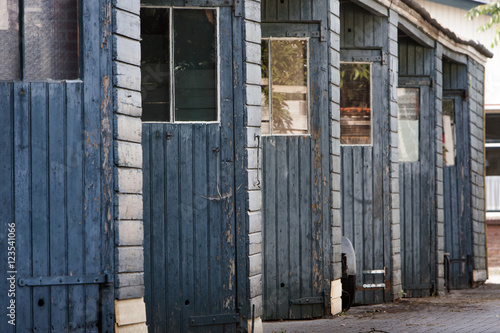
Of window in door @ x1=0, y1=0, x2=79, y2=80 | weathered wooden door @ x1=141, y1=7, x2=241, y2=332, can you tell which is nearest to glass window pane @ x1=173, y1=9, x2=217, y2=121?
weathered wooden door @ x1=141, y1=7, x2=241, y2=332

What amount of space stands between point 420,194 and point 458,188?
2254mm

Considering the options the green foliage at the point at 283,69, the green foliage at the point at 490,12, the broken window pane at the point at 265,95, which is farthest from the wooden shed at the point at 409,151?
the green foliage at the point at 490,12

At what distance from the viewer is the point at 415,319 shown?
11.0 m

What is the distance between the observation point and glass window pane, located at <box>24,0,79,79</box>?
7.46 m

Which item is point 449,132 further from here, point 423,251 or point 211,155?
point 211,155

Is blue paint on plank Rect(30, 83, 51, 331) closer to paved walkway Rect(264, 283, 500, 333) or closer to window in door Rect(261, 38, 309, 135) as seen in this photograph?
paved walkway Rect(264, 283, 500, 333)

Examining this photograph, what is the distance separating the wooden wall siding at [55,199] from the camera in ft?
23.8

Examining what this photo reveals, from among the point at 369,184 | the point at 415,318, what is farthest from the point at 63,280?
the point at 369,184

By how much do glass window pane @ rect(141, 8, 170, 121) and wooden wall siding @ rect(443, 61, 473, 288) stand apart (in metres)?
9.04

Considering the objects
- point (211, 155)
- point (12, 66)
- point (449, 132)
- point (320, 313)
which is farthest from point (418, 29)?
point (12, 66)

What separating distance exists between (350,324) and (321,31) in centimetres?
359

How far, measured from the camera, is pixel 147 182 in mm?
A: 8617

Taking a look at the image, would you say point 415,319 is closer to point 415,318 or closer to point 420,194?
point 415,318

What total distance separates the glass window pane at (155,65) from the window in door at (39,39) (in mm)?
1311
